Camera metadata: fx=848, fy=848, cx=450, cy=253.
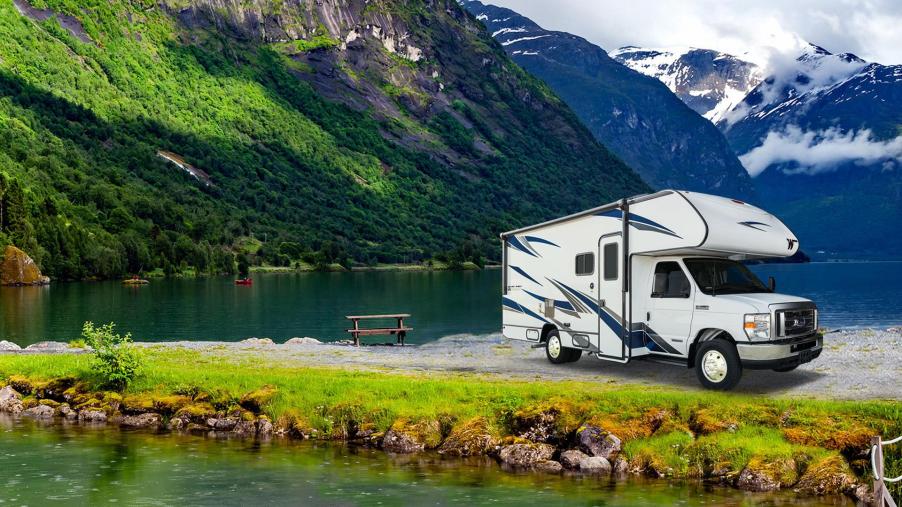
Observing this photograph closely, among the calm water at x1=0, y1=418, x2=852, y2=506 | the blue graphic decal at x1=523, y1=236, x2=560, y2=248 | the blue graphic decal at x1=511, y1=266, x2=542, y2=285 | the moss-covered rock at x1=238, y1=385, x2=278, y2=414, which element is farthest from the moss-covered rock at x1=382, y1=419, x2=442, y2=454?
the blue graphic decal at x1=511, y1=266, x2=542, y2=285

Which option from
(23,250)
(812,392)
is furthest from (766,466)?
(23,250)

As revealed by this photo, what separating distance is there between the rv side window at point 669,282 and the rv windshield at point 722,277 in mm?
336

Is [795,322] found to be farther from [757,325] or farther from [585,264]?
[585,264]

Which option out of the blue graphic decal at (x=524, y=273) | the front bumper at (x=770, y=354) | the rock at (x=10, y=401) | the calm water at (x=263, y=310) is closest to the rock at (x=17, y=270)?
the calm water at (x=263, y=310)

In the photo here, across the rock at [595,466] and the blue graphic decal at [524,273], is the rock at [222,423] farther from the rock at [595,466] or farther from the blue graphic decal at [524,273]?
the blue graphic decal at [524,273]

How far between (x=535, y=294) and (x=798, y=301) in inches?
376

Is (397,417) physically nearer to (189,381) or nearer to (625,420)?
(625,420)

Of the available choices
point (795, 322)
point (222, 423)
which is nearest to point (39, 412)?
point (222, 423)

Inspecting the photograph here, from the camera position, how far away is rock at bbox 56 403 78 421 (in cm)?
Result: 2586

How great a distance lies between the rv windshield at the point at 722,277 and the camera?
2344 centimetres

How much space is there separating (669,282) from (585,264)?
3277mm

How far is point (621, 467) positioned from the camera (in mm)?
19156

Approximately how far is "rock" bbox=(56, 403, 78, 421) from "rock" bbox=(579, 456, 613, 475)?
1584 centimetres

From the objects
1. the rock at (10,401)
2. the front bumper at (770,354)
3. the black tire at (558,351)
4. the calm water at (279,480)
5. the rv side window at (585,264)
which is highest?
the rv side window at (585,264)
